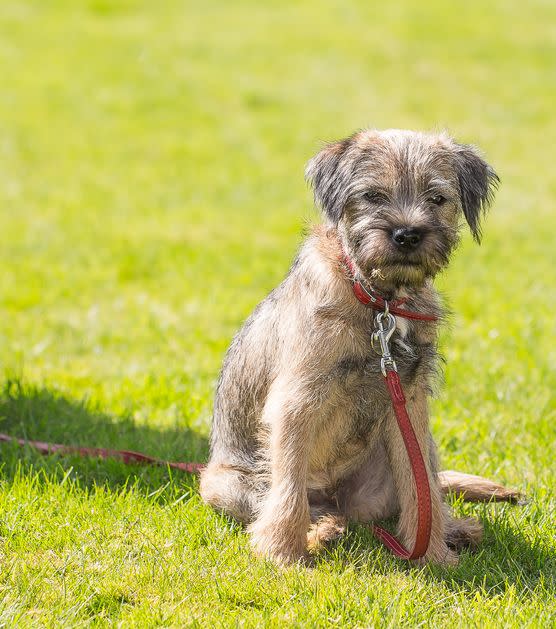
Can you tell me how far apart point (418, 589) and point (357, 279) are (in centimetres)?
124

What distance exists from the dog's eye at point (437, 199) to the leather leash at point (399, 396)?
0.41 meters

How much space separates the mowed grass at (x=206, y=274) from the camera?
12.1ft

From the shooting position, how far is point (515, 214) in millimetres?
11312

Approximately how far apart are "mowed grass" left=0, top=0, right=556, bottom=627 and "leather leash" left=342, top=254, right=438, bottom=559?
184mm

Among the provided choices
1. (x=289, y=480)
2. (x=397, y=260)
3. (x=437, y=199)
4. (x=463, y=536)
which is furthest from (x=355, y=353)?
(x=463, y=536)

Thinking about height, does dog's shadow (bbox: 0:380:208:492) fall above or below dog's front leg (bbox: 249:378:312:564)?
below

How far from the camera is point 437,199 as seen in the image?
12.5 feet

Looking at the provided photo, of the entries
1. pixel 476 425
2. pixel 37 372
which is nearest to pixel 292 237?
pixel 37 372

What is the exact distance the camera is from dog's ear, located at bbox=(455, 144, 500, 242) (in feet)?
13.0

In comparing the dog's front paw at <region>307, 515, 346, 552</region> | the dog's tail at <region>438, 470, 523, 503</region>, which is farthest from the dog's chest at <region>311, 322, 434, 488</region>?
the dog's tail at <region>438, 470, 523, 503</region>

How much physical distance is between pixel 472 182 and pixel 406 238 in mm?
597

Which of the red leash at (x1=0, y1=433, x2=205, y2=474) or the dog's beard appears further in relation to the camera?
the red leash at (x1=0, y1=433, x2=205, y2=474)

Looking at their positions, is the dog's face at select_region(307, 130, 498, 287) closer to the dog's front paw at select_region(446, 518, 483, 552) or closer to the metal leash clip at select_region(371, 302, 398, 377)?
the metal leash clip at select_region(371, 302, 398, 377)

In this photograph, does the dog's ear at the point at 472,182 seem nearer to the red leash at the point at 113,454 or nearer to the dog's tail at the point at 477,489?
the dog's tail at the point at 477,489
